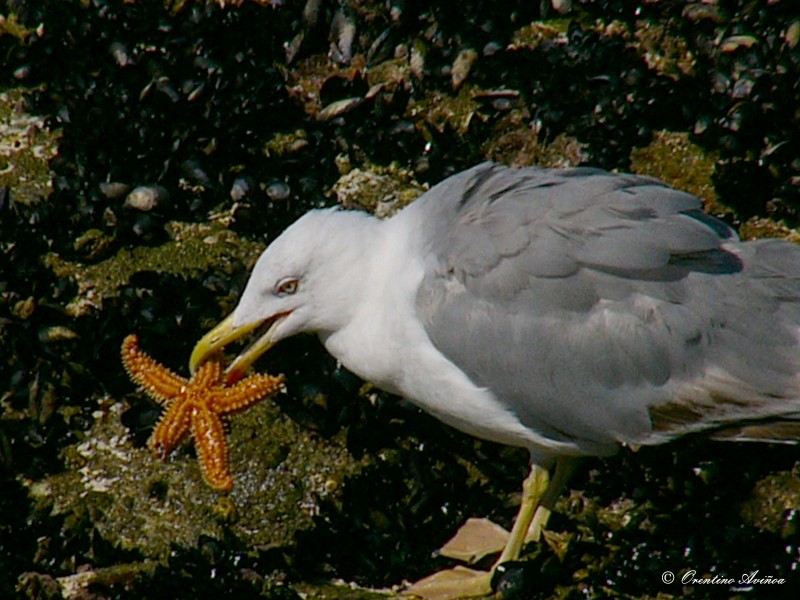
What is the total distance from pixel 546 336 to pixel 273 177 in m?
2.38

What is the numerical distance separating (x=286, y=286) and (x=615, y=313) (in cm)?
129

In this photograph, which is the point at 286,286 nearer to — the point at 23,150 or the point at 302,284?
the point at 302,284

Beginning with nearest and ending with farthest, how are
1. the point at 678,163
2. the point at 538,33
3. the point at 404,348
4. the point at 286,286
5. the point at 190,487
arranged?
the point at 404,348 → the point at 286,286 → the point at 190,487 → the point at 678,163 → the point at 538,33

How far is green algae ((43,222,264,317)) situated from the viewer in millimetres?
5691

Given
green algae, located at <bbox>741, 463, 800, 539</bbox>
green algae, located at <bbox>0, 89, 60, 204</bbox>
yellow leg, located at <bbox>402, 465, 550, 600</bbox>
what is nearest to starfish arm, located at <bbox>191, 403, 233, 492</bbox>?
yellow leg, located at <bbox>402, 465, 550, 600</bbox>

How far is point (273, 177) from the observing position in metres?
6.07

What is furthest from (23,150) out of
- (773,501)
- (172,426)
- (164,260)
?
(773,501)

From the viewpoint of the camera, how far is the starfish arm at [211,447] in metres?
4.61

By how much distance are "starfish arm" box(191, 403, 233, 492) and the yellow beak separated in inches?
7.7

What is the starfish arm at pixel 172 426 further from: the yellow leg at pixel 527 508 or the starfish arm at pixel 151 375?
the yellow leg at pixel 527 508

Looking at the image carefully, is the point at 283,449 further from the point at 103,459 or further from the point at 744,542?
the point at 744,542

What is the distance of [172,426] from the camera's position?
15.5ft

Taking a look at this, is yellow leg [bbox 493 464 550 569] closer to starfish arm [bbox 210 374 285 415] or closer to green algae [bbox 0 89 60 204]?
starfish arm [bbox 210 374 285 415]

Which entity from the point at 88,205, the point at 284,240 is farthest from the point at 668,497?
the point at 88,205
